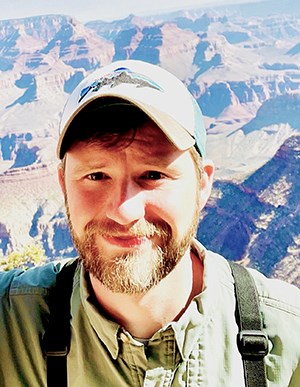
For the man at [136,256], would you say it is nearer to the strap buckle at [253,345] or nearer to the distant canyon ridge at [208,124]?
the strap buckle at [253,345]

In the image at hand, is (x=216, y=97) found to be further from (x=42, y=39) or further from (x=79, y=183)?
(x=79, y=183)

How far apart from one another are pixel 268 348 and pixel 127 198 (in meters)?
0.54

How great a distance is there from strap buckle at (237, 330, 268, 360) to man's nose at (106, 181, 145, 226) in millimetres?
420

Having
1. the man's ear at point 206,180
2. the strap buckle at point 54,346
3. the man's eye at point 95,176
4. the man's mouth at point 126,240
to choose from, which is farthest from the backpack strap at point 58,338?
the man's ear at point 206,180

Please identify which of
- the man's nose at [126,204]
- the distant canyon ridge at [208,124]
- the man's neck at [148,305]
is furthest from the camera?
the distant canyon ridge at [208,124]

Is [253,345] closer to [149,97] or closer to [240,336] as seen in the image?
[240,336]

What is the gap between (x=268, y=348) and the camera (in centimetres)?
139

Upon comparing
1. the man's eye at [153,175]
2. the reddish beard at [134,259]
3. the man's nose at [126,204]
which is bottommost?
the reddish beard at [134,259]

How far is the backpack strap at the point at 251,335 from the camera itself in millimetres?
1372

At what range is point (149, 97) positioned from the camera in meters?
1.40

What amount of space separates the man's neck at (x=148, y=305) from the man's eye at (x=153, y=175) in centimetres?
28

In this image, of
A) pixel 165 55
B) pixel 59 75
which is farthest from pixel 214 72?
pixel 59 75

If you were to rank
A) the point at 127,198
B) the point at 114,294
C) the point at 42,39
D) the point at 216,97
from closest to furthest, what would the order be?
the point at 127,198 → the point at 114,294 → the point at 216,97 → the point at 42,39

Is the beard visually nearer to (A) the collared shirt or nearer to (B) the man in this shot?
(B) the man
